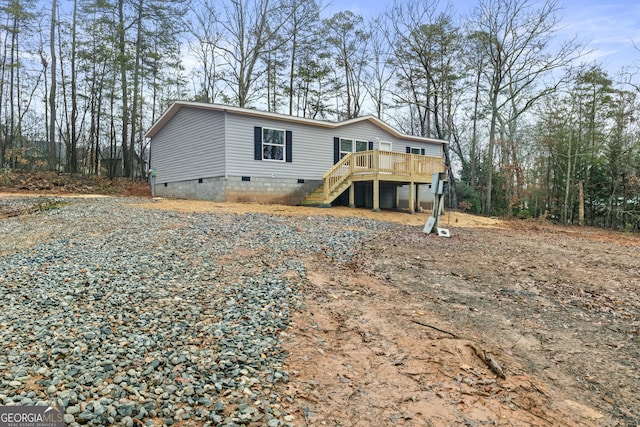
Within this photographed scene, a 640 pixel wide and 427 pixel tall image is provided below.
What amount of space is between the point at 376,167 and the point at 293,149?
3.50m

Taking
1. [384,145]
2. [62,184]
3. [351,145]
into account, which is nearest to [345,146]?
[351,145]

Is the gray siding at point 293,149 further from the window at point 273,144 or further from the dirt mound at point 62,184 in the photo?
the dirt mound at point 62,184

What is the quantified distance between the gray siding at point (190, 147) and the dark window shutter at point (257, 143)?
46.6 inches

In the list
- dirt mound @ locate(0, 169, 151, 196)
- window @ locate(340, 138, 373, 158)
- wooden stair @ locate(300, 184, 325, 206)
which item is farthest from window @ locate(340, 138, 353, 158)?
dirt mound @ locate(0, 169, 151, 196)

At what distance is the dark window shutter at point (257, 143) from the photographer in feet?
44.9

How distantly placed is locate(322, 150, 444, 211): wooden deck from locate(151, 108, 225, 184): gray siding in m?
4.31

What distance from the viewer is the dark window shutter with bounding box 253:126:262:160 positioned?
13680mm

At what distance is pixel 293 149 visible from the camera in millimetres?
14656

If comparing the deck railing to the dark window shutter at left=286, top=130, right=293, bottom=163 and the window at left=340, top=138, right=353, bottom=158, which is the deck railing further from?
the dark window shutter at left=286, top=130, right=293, bottom=163

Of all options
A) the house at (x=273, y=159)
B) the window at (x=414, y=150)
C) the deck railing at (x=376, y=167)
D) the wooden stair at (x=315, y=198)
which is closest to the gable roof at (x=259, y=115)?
the house at (x=273, y=159)

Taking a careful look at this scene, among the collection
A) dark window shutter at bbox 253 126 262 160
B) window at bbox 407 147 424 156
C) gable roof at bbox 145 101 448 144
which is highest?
gable roof at bbox 145 101 448 144

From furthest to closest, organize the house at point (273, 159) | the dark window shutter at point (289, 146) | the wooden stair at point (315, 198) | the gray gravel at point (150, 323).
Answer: the dark window shutter at point (289, 146) → the wooden stair at point (315, 198) → the house at point (273, 159) → the gray gravel at point (150, 323)

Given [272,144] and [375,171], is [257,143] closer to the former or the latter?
[272,144]

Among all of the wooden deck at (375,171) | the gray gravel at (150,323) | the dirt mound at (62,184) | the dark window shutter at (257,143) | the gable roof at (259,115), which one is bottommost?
the gray gravel at (150,323)
